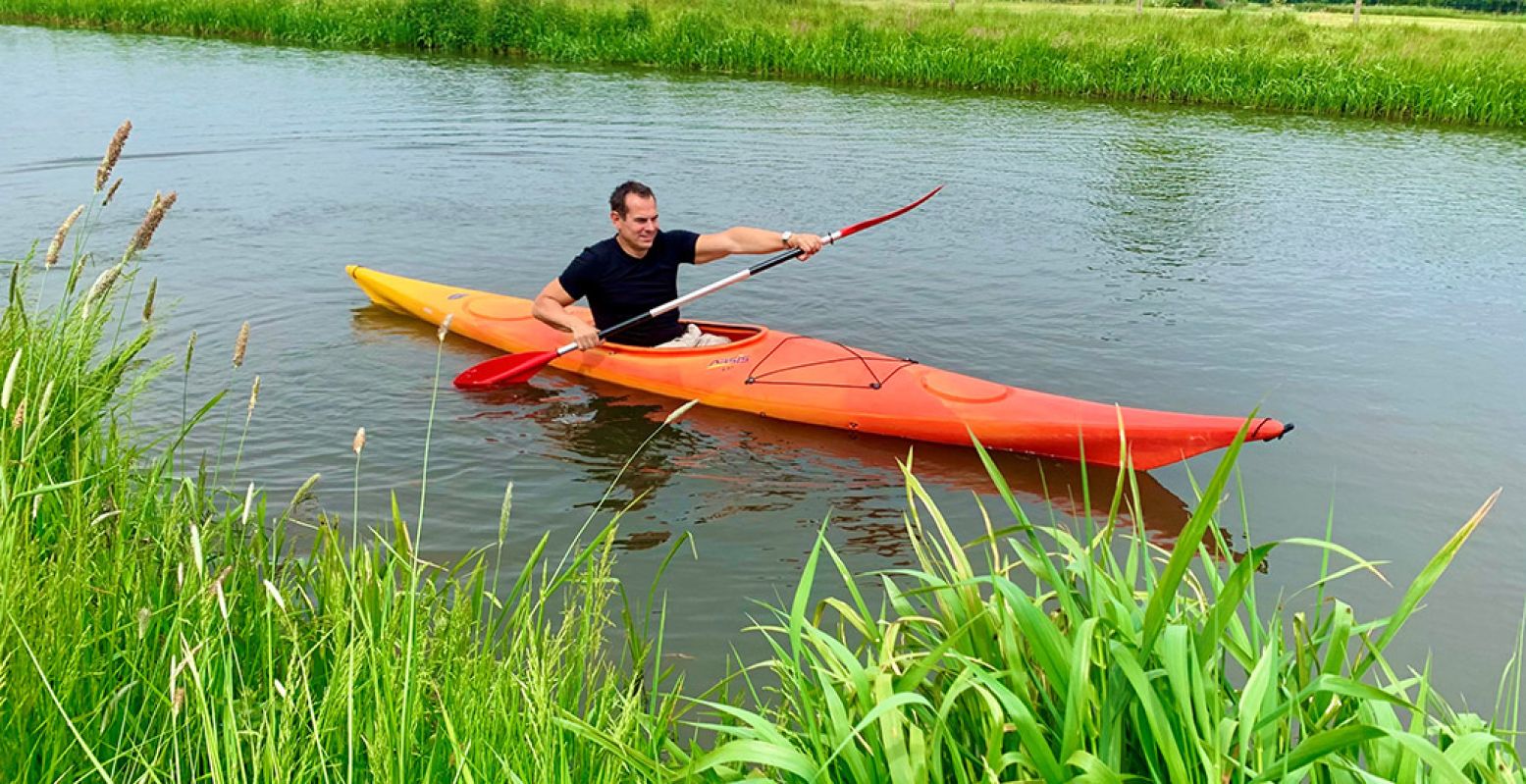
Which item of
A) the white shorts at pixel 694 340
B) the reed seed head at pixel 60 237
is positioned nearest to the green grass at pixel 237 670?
the reed seed head at pixel 60 237

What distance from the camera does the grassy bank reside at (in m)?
15.9

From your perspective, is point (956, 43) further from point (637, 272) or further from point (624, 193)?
point (624, 193)

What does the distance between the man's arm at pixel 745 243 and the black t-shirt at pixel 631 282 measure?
0.07 m

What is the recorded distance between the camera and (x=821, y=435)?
5.95 m

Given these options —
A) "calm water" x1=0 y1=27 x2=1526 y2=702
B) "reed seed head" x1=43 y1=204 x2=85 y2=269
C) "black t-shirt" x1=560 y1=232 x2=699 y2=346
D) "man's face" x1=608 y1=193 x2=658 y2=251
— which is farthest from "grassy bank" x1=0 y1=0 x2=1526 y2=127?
"reed seed head" x1=43 y1=204 x2=85 y2=269

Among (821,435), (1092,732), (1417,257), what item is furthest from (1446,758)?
(1417,257)

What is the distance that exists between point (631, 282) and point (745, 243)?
26.4 inches

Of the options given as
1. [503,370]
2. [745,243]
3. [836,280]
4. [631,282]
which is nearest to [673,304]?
[631,282]

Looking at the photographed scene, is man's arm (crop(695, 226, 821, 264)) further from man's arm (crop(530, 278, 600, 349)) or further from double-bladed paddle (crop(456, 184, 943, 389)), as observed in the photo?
man's arm (crop(530, 278, 600, 349))

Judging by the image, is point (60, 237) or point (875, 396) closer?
point (60, 237)

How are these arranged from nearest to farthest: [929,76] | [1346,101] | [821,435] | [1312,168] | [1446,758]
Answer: [1446,758], [821,435], [1312,168], [1346,101], [929,76]

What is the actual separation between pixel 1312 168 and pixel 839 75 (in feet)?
25.2

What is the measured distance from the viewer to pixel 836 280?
8.62 meters

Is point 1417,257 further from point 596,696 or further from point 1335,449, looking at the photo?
point 596,696
